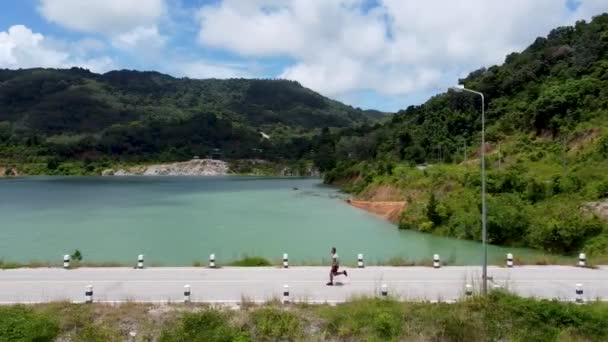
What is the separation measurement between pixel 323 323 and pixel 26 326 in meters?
8.15

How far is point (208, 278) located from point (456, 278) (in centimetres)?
950

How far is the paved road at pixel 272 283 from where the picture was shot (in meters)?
17.8

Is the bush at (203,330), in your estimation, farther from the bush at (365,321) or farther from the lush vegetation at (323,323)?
the bush at (365,321)

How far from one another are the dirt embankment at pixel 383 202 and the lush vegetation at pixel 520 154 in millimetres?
383

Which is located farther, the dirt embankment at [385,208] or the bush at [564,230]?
the dirt embankment at [385,208]

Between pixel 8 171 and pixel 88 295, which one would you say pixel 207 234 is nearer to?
pixel 88 295

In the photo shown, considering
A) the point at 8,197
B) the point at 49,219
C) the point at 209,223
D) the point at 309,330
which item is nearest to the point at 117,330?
the point at 309,330

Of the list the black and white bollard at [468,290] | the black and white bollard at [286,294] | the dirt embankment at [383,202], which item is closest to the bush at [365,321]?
the black and white bollard at [286,294]

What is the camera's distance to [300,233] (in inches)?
1790

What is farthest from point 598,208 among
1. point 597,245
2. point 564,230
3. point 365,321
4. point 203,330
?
point 203,330

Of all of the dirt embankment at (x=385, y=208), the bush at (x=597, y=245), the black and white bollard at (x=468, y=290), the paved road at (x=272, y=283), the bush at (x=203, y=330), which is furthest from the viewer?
the dirt embankment at (x=385, y=208)

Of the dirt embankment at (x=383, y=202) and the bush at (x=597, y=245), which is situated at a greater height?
the dirt embankment at (x=383, y=202)

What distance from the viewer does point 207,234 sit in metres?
45.6

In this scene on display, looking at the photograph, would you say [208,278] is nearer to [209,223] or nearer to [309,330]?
[309,330]
